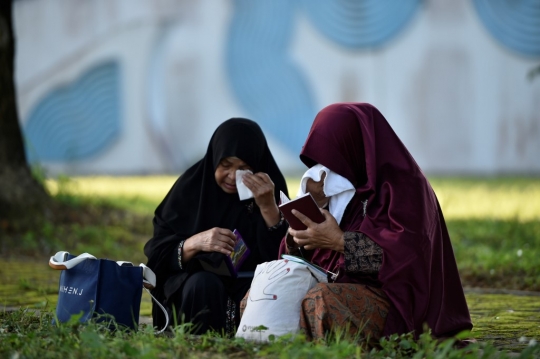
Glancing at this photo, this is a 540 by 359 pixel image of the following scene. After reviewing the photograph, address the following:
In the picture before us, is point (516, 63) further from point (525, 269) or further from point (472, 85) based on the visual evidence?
point (525, 269)

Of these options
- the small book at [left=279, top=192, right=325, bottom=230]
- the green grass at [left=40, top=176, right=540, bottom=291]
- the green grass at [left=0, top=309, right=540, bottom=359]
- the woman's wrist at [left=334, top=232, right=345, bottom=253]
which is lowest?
the green grass at [left=40, top=176, right=540, bottom=291]

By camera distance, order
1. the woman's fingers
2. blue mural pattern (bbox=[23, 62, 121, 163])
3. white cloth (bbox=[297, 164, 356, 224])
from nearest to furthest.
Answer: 1. white cloth (bbox=[297, 164, 356, 224])
2. the woman's fingers
3. blue mural pattern (bbox=[23, 62, 121, 163])

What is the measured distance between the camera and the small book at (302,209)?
3223mm

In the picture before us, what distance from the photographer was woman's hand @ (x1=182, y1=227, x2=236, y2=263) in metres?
3.63

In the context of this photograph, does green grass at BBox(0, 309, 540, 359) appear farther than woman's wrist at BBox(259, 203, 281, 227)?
No

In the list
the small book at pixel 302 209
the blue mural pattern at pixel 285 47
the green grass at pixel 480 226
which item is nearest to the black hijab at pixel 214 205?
the small book at pixel 302 209

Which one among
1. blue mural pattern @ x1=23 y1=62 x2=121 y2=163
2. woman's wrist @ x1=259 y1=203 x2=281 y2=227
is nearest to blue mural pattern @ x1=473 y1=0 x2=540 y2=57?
blue mural pattern @ x1=23 y1=62 x2=121 y2=163

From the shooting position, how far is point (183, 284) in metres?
3.77

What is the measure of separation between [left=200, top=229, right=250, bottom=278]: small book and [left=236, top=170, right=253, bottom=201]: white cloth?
0.18 m

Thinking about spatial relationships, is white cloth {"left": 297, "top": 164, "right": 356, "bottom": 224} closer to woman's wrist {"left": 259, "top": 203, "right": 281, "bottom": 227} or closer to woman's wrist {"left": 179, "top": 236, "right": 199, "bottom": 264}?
woman's wrist {"left": 259, "top": 203, "right": 281, "bottom": 227}

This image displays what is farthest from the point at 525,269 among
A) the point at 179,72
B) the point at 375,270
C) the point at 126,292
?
the point at 179,72

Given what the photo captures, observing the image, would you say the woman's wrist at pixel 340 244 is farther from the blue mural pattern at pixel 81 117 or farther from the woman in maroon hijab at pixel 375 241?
the blue mural pattern at pixel 81 117

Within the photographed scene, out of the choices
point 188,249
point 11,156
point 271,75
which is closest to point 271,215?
point 188,249

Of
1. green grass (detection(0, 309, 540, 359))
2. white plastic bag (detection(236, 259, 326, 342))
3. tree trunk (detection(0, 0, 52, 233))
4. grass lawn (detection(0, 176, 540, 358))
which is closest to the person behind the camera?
green grass (detection(0, 309, 540, 359))
